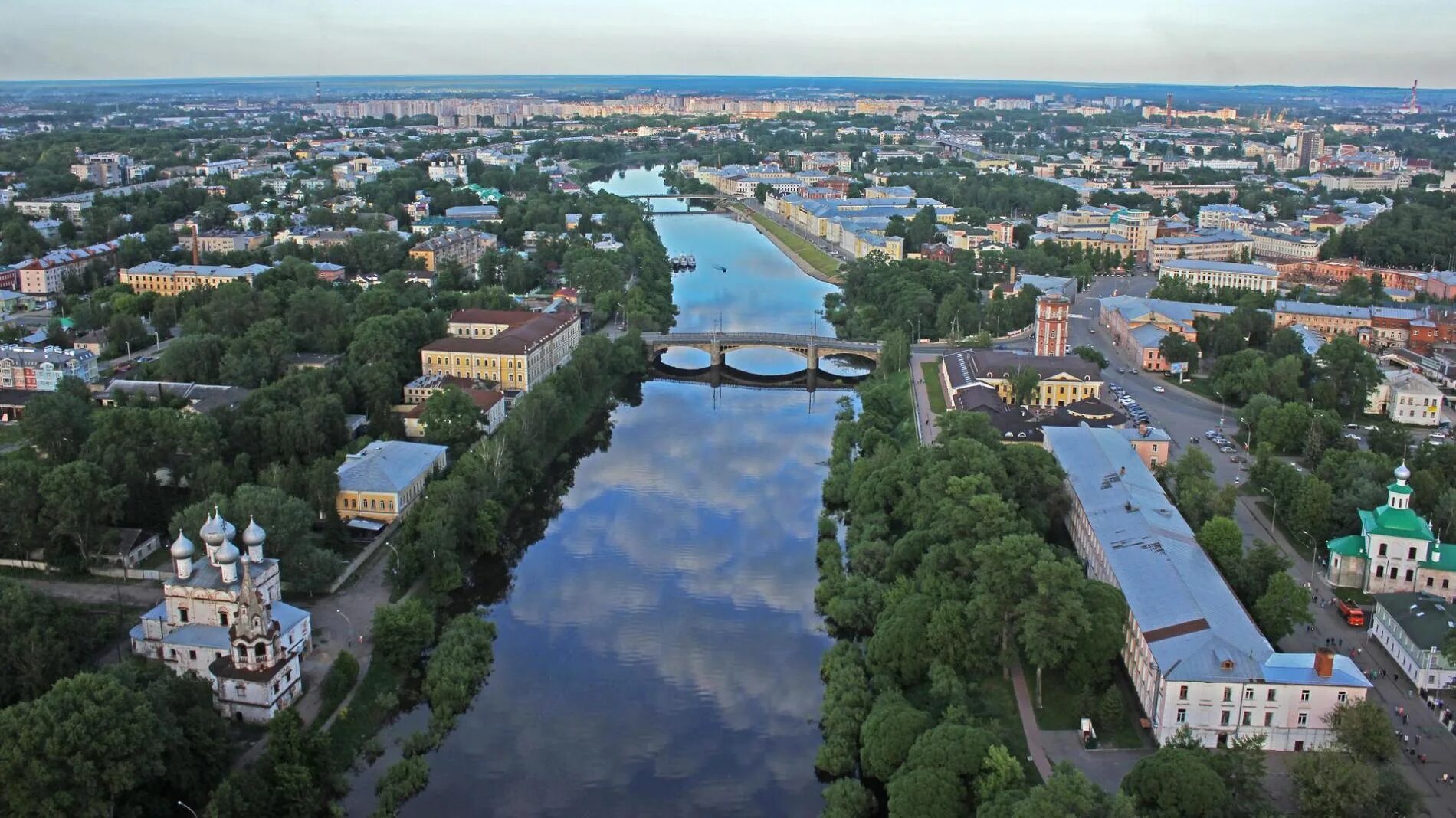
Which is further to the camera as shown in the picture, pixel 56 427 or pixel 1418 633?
pixel 56 427

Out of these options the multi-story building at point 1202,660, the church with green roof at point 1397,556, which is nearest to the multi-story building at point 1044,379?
the church with green roof at point 1397,556

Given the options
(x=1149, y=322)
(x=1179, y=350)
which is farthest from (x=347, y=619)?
(x=1149, y=322)

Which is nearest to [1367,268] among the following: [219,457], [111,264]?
[219,457]

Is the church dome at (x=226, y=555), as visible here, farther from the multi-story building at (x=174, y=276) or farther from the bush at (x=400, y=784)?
A: the multi-story building at (x=174, y=276)

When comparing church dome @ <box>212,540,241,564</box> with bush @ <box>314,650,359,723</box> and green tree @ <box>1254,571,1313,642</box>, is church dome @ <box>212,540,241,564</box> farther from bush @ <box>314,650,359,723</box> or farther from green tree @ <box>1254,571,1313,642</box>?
green tree @ <box>1254,571,1313,642</box>

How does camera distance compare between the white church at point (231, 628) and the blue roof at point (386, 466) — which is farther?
the blue roof at point (386, 466)

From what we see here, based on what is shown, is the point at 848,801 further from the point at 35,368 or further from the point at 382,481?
the point at 35,368
